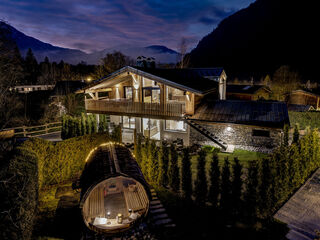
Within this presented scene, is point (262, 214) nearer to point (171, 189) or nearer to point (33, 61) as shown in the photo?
point (171, 189)

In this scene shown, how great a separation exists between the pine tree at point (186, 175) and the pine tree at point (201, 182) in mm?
401

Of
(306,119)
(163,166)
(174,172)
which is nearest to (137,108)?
(163,166)

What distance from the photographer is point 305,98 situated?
28.5m

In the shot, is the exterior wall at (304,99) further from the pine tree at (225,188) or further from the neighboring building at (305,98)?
the pine tree at (225,188)

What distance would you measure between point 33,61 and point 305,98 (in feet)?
242

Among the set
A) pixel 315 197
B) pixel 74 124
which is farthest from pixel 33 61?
pixel 315 197

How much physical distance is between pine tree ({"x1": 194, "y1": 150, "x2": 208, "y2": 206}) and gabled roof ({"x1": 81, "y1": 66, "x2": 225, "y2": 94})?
734cm

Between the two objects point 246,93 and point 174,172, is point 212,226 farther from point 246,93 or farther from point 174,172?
point 246,93

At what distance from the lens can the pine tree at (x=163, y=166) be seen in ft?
30.2

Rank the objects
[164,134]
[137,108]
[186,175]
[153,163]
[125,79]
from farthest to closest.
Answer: [125,79]
[164,134]
[137,108]
[153,163]
[186,175]

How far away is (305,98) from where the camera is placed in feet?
93.7

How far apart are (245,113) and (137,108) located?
26.6ft

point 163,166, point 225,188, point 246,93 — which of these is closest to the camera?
point 225,188

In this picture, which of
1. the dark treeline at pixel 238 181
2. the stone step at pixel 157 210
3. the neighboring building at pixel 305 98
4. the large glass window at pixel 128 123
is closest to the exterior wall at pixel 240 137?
the dark treeline at pixel 238 181
